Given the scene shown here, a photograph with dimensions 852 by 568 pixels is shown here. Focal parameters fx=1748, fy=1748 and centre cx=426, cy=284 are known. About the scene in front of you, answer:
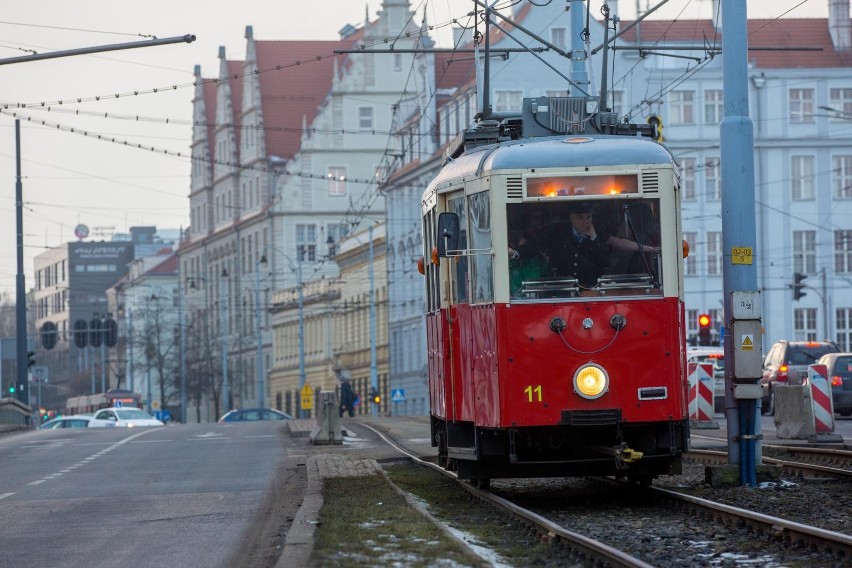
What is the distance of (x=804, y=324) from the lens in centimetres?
7500

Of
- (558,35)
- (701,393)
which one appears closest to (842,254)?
(558,35)

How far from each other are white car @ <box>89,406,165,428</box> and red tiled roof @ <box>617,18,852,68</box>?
26587mm

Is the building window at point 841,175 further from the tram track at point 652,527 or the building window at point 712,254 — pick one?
the tram track at point 652,527

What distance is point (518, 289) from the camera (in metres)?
14.5

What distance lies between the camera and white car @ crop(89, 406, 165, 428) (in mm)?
63791

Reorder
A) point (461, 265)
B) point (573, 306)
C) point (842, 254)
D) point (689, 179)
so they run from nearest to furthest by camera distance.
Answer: point (573, 306) < point (461, 265) < point (842, 254) < point (689, 179)

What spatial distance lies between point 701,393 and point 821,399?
707 centimetres

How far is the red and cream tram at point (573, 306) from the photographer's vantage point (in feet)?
46.9

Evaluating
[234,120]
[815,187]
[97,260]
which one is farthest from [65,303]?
[815,187]

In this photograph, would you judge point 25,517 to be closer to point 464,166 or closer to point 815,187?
point 464,166

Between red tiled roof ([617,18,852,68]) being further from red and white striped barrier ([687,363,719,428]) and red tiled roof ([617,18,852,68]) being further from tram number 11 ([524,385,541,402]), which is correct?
tram number 11 ([524,385,541,402])

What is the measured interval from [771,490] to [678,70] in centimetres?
5777

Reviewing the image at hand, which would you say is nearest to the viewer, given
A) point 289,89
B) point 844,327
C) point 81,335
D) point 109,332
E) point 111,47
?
point 111,47

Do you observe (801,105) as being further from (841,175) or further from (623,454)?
(623,454)
